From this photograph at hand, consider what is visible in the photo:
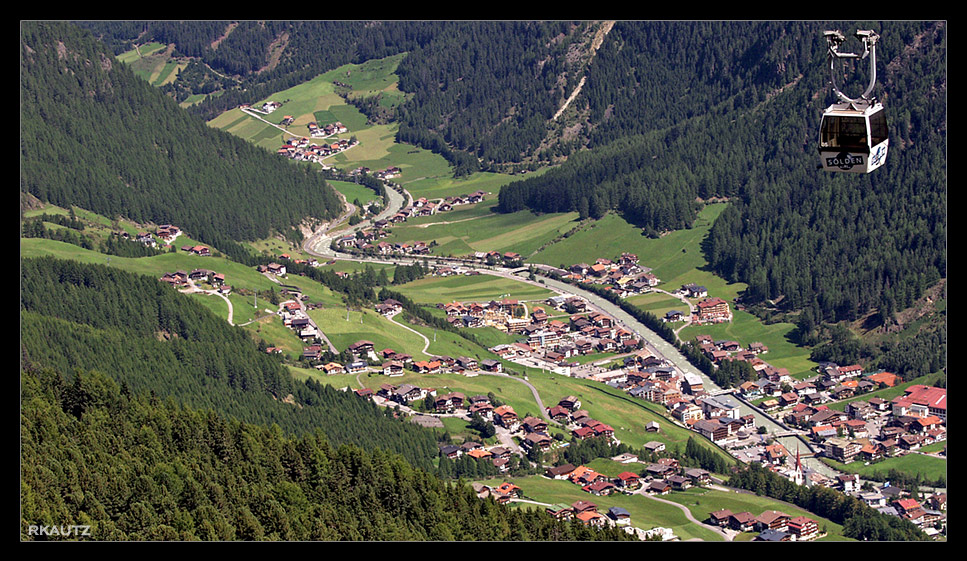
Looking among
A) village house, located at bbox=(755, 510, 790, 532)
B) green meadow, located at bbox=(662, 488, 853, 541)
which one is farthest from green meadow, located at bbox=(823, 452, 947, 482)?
village house, located at bbox=(755, 510, 790, 532)

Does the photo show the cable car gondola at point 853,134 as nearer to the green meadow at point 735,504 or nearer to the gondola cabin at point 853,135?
the gondola cabin at point 853,135

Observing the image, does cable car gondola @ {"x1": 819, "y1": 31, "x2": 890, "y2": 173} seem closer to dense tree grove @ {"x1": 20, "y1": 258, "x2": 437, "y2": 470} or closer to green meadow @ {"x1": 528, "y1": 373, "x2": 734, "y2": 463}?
dense tree grove @ {"x1": 20, "y1": 258, "x2": 437, "y2": 470}

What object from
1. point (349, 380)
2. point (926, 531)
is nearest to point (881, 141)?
point (926, 531)

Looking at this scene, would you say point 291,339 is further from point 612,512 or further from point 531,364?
point 612,512

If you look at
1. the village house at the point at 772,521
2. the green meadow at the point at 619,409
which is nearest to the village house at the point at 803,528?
the village house at the point at 772,521

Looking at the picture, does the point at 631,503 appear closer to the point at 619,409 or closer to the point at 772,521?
the point at 772,521

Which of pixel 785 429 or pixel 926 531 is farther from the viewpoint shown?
pixel 785 429
